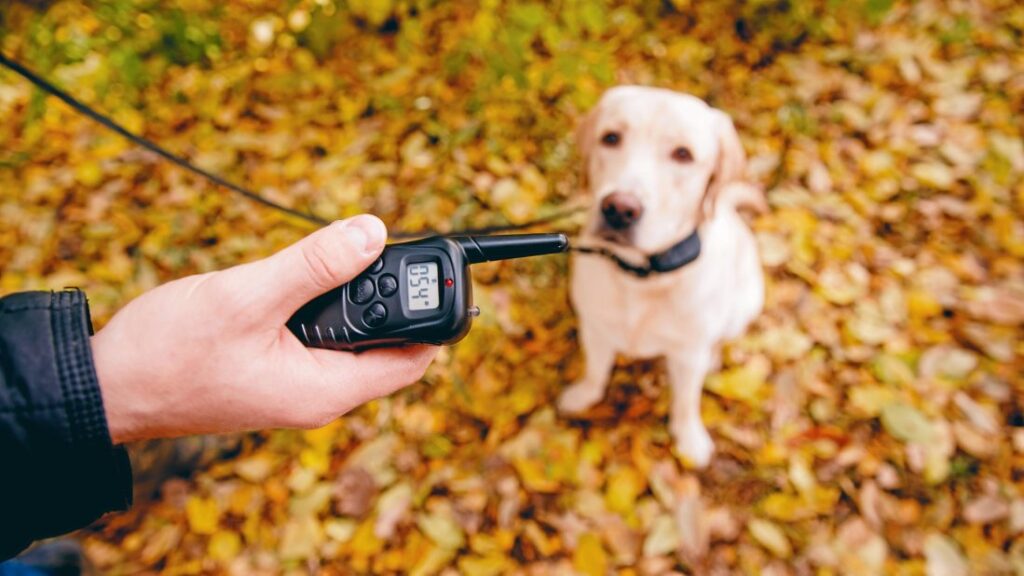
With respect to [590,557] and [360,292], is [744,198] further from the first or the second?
[360,292]

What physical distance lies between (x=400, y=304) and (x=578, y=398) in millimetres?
1543

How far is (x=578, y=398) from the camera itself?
8.39 ft

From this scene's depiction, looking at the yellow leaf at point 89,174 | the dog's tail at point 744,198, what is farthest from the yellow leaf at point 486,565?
the yellow leaf at point 89,174

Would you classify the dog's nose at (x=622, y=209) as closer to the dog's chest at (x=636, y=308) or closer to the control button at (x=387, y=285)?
the dog's chest at (x=636, y=308)

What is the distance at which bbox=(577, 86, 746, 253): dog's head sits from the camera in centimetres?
182

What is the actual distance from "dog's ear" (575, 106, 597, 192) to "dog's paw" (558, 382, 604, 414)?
2.87 feet

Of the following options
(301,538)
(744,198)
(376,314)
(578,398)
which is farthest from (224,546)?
(744,198)

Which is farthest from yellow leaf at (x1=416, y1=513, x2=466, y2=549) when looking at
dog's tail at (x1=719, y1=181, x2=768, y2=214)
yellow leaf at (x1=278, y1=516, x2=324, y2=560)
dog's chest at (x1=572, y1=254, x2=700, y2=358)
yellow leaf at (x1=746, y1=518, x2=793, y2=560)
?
dog's tail at (x1=719, y1=181, x2=768, y2=214)

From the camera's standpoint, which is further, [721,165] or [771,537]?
[771,537]

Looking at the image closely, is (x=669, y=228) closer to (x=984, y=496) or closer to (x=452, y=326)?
(x=452, y=326)

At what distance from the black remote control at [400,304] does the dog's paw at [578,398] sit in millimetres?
1450

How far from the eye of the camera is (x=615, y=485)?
2.38m

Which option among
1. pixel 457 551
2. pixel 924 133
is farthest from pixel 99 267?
pixel 924 133

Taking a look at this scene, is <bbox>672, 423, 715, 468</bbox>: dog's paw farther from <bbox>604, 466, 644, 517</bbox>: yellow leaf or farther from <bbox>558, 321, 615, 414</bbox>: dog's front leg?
<bbox>558, 321, 615, 414</bbox>: dog's front leg
